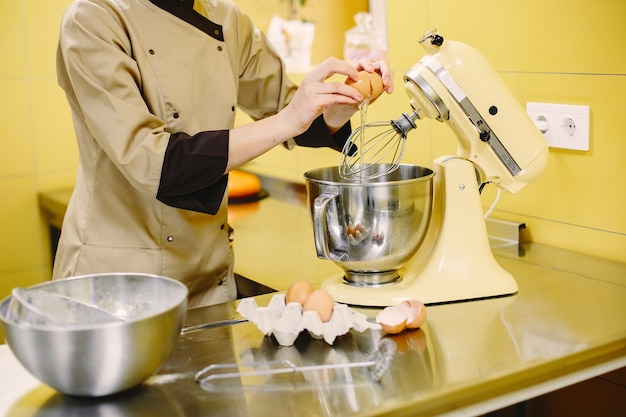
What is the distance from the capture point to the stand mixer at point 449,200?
4.36ft

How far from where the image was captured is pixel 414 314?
4.03ft

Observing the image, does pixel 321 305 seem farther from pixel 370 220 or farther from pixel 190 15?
pixel 190 15

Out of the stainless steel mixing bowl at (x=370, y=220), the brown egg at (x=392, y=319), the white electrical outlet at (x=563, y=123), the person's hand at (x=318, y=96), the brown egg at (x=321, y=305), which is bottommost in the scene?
the brown egg at (x=392, y=319)

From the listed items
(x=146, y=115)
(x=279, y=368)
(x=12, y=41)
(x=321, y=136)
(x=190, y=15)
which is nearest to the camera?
(x=279, y=368)

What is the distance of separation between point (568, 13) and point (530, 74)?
0.14 meters

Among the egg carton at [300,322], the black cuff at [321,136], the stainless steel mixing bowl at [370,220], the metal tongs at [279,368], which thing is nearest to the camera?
the metal tongs at [279,368]

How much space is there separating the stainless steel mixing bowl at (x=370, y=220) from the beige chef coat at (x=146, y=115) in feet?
0.61

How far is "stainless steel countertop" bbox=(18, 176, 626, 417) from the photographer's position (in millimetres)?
1014

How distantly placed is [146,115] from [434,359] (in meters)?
0.60

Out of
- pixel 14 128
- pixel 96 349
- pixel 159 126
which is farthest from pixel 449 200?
pixel 14 128

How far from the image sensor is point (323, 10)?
2.77 m

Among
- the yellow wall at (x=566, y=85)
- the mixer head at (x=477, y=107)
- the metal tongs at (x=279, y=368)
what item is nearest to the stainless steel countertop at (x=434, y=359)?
the metal tongs at (x=279, y=368)

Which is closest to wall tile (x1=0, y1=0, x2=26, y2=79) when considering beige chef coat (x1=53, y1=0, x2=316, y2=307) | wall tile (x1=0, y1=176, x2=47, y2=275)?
wall tile (x1=0, y1=176, x2=47, y2=275)

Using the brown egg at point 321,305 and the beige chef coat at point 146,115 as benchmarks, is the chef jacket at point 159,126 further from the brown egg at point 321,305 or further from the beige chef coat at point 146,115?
the brown egg at point 321,305
